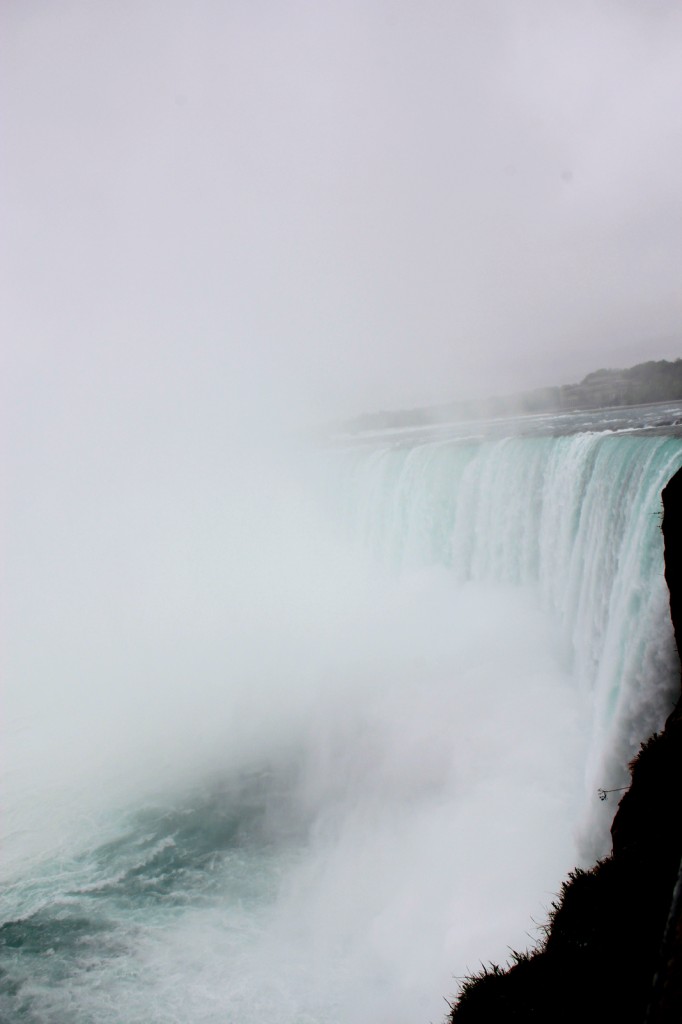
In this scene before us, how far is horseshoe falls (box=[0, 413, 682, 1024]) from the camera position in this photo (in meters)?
9.30

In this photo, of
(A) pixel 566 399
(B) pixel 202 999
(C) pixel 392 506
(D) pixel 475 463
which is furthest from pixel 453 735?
(A) pixel 566 399

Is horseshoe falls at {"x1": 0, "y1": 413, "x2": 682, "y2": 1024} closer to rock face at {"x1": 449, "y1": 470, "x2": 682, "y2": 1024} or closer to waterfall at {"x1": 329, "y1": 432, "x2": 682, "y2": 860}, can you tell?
waterfall at {"x1": 329, "y1": 432, "x2": 682, "y2": 860}

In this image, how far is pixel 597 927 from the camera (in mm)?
4555

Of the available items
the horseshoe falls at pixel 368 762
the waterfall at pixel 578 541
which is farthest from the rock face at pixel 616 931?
the horseshoe falls at pixel 368 762

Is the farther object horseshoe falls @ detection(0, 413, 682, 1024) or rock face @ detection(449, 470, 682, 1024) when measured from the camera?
horseshoe falls @ detection(0, 413, 682, 1024)

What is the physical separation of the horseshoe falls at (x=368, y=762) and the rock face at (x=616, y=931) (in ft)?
12.9

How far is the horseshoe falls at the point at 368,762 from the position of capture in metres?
9.30

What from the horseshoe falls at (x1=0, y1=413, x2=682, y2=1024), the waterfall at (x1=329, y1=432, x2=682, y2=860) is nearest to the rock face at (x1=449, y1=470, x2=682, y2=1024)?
the waterfall at (x1=329, y1=432, x2=682, y2=860)

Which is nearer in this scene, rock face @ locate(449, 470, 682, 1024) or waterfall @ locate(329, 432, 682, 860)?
rock face @ locate(449, 470, 682, 1024)

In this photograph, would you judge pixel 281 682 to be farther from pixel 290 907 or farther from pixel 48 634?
pixel 48 634

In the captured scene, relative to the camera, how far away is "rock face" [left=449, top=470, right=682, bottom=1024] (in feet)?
12.8

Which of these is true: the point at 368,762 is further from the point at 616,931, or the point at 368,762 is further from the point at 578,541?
the point at 616,931

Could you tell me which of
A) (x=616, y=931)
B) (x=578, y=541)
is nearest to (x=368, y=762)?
(x=578, y=541)

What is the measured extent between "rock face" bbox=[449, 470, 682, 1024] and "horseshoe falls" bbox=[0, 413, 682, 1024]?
393cm
